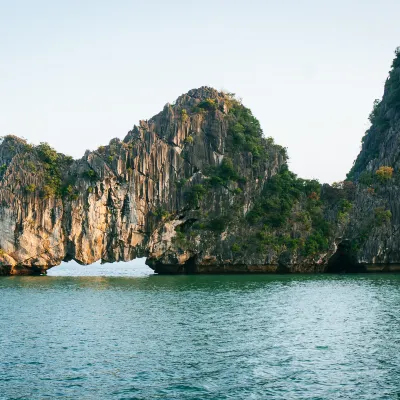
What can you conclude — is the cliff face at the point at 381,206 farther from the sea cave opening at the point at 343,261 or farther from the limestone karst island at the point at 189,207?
the sea cave opening at the point at 343,261

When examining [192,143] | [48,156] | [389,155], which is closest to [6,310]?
[48,156]

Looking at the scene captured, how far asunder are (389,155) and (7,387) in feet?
261

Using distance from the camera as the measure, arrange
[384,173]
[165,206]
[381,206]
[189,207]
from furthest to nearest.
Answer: [384,173] < [381,206] < [189,207] < [165,206]

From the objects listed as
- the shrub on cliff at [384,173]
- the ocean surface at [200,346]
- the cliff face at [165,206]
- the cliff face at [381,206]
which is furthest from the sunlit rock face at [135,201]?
the ocean surface at [200,346]

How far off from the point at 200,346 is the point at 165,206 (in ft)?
175

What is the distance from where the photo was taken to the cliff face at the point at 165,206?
2906 inches

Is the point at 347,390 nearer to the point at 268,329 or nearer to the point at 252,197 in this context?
the point at 268,329

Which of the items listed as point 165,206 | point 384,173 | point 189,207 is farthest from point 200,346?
point 384,173

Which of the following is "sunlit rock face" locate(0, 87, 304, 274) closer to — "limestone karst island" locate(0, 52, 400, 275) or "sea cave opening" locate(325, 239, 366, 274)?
"limestone karst island" locate(0, 52, 400, 275)

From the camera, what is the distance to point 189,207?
259 feet

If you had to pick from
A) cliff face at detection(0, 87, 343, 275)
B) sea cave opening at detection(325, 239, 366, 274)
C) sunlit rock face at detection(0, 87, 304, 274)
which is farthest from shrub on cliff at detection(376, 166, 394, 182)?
sunlit rock face at detection(0, 87, 304, 274)

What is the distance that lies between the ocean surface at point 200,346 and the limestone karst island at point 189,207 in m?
29.9

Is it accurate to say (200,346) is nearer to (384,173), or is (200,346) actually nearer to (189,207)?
(189,207)

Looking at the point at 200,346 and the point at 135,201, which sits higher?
the point at 135,201
